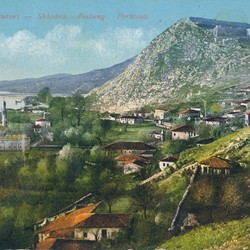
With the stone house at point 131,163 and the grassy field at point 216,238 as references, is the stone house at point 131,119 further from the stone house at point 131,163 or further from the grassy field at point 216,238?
the grassy field at point 216,238

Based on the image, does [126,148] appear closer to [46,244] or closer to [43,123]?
[43,123]

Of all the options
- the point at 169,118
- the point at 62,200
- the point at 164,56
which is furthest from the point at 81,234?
the point at 164,56

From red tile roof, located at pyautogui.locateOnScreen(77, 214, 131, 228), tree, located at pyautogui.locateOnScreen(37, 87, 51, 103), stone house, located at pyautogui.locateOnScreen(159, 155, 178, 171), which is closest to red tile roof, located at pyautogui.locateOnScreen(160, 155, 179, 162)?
stone house, located at pyautogui.locateOnScreen(159, 155, 178, 171)

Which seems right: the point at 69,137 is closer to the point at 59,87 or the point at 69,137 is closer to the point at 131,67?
the point at 59,87

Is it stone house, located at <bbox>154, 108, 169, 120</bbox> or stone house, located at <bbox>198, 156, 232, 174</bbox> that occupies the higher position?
stone house, located at <bbox>154, 108, 169, 120</bbox>

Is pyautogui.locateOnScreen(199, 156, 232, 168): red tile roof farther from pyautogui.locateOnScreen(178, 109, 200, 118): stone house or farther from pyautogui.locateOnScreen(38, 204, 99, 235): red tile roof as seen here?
pyautogui.locateOnScreen(38, 204, 99, 235): red tile roof

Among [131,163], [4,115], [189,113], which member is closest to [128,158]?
[131,163]

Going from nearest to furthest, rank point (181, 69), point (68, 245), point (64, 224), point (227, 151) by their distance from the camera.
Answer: point (68, 245) < point (64, 224) < point (227, 151) < point (181, 69)
